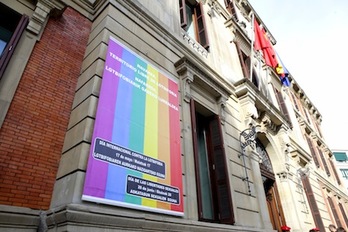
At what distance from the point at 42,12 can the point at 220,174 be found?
5.11 metres

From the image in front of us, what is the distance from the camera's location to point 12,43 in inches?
157

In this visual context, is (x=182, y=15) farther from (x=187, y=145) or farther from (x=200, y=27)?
(x=187, y=145)

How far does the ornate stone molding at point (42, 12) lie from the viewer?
14.5 feet

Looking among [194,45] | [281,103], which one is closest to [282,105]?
[281,103]

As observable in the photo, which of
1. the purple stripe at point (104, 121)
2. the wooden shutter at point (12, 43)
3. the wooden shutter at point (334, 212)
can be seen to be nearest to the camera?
the purple stripe at point (104, 121)

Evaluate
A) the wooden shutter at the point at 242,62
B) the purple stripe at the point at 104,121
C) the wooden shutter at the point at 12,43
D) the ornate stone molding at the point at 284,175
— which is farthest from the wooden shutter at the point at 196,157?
the ornate stone molding at the point at 284,175

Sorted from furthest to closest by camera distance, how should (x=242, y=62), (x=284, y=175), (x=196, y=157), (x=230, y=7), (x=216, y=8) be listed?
(x=230, y=7) → (x=216, y=8) → (x=242, y=62) → (x=284, y=175) → (x=196, y=157)

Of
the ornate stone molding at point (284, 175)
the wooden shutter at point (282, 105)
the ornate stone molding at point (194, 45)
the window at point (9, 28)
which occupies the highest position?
the wooden shutter at point (282, 105)

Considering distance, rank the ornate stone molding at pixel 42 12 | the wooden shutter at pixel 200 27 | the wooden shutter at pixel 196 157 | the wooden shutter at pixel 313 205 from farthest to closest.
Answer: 1. the wooden shutter at pixel 313 205
2. the wooden shutter at pixel 200 27
3. the wooden shutter at pixel 196 157
4. the ornate stone molding at pixel 42 12

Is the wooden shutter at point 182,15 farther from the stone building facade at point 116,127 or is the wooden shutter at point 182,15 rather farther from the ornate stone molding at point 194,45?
the ornate stone molding at point 194,45

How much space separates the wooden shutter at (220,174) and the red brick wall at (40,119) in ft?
12.2

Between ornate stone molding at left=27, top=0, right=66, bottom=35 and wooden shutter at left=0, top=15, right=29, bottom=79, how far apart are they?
0.10 metres

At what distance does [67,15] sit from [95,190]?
3.78m

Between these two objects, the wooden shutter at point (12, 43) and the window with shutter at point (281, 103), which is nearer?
the wooden shutter at point (12, 43)
